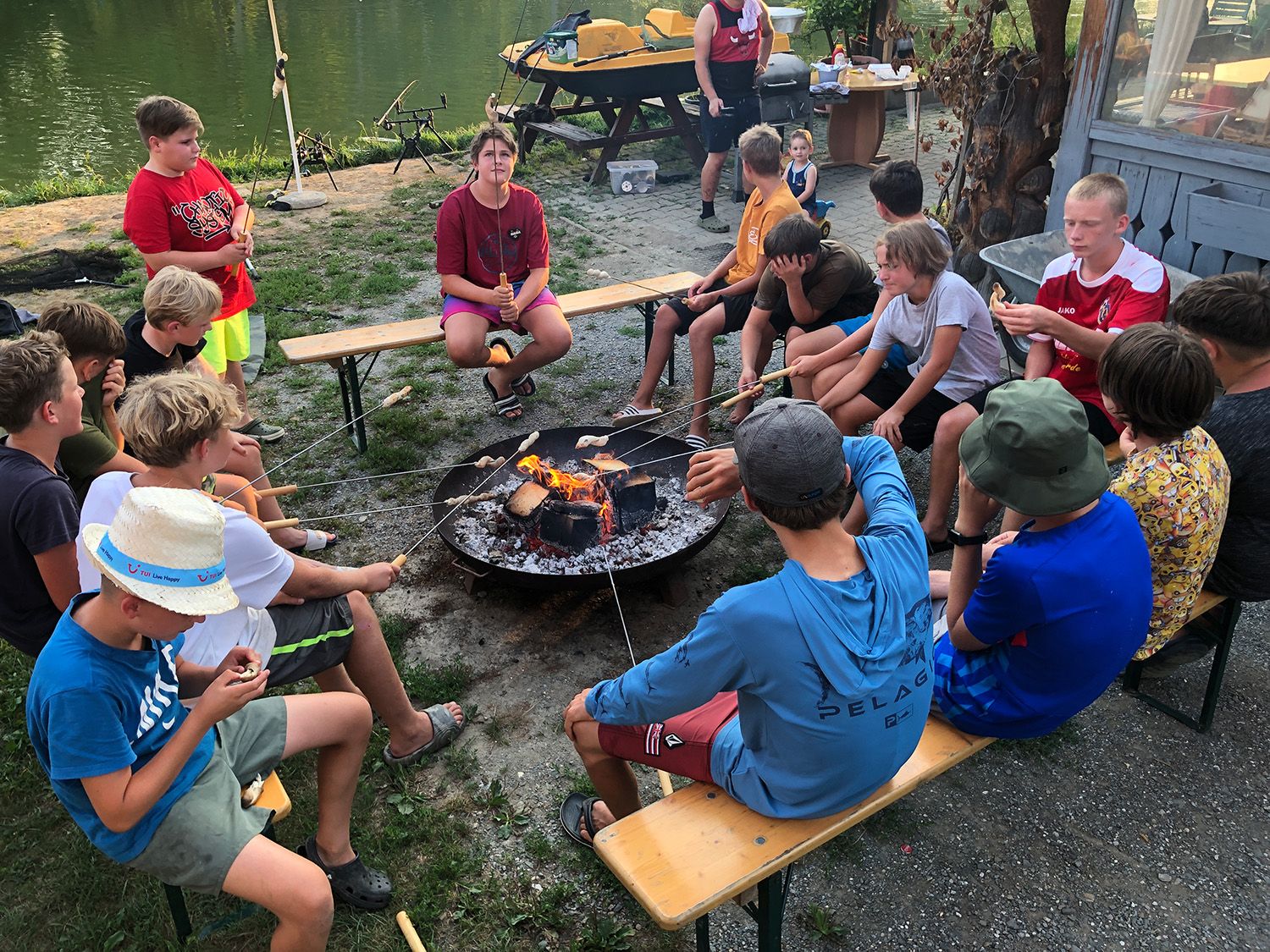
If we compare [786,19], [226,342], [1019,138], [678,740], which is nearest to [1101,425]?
[678,740]

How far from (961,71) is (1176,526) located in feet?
16.8

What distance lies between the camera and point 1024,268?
5.44 meters

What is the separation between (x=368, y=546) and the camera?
456 cm

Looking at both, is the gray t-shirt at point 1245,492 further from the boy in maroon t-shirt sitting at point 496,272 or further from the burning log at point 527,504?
the boy in maroon t-shirt sitting at point 496,272

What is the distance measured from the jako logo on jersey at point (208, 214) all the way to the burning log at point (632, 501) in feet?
9.36

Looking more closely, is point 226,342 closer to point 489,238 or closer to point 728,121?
point 489,238

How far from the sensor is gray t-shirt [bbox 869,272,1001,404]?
4109 millimetres

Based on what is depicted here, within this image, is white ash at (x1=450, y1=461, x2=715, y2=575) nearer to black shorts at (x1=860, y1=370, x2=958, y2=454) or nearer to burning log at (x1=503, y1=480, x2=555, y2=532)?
burning log at (x1=503, y1=480, x2=555, y2=532)

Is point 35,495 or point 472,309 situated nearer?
point 35,495

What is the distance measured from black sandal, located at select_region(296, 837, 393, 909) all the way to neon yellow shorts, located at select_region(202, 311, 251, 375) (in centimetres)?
316

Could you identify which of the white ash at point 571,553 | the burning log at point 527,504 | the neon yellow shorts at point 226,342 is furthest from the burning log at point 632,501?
the neon yellow shorts at point 226,342

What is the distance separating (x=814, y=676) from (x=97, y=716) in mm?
1630

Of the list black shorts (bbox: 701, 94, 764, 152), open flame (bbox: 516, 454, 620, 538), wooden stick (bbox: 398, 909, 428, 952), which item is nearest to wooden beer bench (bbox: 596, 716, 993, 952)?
wooden stick (bbox: 398, 909, 428, 952)

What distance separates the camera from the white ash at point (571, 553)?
159 inches
